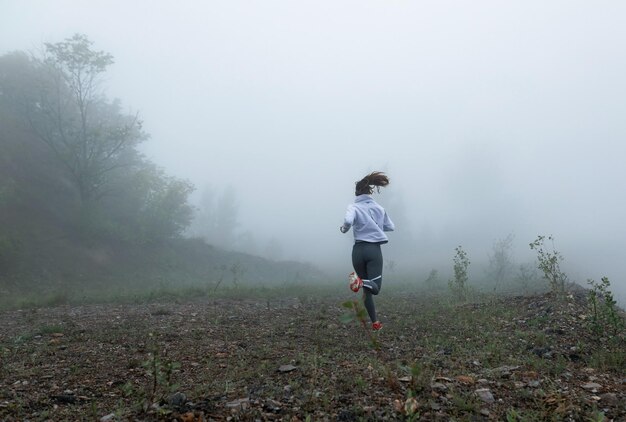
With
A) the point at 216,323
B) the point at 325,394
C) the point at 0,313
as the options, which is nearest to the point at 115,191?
the point at 0,313

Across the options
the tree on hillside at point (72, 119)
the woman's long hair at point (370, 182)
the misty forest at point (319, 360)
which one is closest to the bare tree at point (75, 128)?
the tree on hillside at point (72, 119)

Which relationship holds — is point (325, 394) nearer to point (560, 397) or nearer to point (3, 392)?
point (560, 397)

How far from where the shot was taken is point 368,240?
7.02 metres

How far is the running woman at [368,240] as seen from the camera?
6.74 m

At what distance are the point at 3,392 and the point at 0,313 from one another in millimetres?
8976

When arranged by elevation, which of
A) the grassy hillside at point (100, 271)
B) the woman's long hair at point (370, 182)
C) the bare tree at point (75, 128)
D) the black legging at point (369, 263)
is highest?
the bare tree at point (75, 128)

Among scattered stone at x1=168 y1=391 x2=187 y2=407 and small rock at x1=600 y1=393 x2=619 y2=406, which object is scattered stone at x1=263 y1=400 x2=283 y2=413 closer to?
scattered stone at x1=168 y1=391 x2=187 y2=407

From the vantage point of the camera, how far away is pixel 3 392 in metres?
3.98

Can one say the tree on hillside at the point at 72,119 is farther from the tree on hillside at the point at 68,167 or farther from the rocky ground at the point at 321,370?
the rocky ground at the point at 321,370

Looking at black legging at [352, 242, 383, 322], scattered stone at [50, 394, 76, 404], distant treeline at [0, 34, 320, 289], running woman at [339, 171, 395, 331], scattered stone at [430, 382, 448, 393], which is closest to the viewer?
scattered stone at [430, 382, 448, 393]

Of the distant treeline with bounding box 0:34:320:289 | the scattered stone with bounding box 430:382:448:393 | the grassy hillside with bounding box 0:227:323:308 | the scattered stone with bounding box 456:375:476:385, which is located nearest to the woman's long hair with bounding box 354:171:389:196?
the scattered stone with bounding box 456:375:476:385

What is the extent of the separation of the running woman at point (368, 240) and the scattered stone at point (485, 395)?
9.76ft

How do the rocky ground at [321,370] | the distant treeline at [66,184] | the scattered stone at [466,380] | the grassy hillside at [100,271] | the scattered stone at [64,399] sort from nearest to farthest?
1. the rocky ground at [321,370]
2. the scattered stone at [64,399]
3. the scattered stone at [466,380]
4. the grassy hillside at [100,271]
5. the distant treeline at [66,184]

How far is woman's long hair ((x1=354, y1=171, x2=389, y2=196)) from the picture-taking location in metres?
7.37
